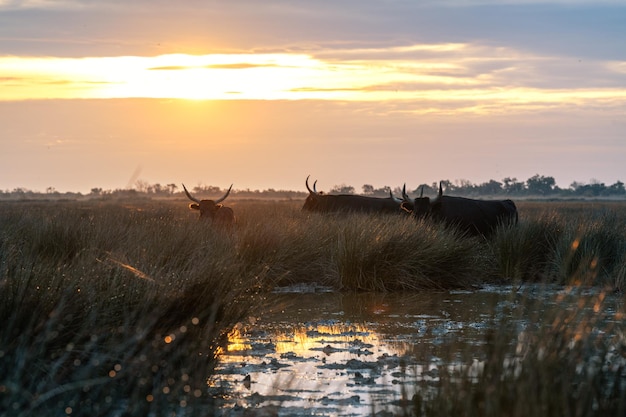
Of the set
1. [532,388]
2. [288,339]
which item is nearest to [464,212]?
[288,339]

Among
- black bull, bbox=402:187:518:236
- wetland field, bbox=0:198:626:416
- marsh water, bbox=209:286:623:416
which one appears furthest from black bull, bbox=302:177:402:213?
marsh water, bbox=209:286:623:416

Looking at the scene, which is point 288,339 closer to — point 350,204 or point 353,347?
point 353,347

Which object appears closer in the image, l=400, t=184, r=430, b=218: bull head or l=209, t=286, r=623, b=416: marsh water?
l=209, t=286, r=623, b=416: marsh water

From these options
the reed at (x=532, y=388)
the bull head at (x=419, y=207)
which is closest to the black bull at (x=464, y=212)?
the bull head at (x=419, y=207)

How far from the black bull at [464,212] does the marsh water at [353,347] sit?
19.8ft

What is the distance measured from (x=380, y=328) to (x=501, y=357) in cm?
455

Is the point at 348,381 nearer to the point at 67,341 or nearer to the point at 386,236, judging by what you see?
the point at 67,341

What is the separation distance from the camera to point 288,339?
28.9 feet

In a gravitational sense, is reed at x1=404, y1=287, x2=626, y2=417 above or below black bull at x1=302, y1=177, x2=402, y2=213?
below

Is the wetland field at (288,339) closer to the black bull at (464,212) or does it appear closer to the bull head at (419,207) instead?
the bull head at (419,207)

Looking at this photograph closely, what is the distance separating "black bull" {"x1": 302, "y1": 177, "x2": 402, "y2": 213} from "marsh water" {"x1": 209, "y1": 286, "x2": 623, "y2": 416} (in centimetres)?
938

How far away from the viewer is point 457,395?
188 inches

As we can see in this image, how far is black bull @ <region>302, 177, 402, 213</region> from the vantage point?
22656 millimetres

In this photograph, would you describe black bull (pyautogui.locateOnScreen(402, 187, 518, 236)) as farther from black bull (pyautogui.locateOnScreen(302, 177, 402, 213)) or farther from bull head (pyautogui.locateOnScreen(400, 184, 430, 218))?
black bull (pyautogui.locateOnScreen(302, 177, 402, 213))
